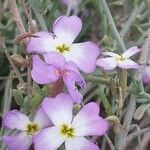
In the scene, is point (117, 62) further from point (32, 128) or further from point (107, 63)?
point (32, 128)

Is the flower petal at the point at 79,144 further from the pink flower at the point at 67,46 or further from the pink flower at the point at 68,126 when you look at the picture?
the pink flower at the point at 67,46

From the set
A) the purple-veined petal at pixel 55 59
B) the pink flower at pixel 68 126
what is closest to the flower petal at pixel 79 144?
the pink flower at pixel 68 126

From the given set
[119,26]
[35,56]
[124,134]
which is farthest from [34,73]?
[119,26]

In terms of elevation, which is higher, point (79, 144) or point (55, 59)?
point (55, 59)

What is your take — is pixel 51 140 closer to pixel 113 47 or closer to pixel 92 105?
pixel 92 105

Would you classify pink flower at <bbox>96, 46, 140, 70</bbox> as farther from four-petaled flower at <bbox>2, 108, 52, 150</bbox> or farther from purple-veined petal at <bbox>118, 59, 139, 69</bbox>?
four-petaled flower at <bbox>2, 108, 52, 150</bbox>

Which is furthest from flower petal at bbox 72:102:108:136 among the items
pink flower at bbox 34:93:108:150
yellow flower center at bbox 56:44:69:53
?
yellow flower center at bbox 56:44:69:53

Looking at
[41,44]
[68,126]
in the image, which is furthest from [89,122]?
[41,44]
